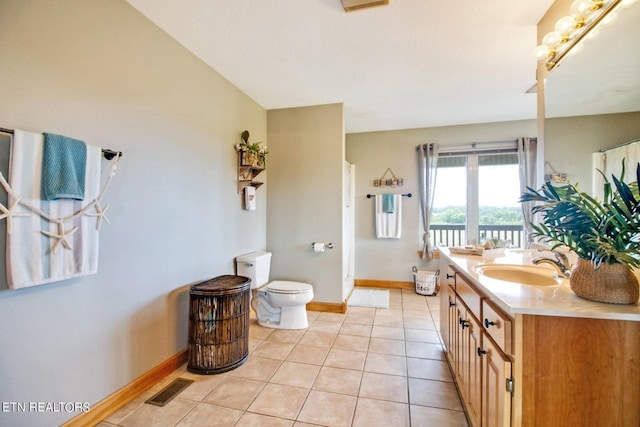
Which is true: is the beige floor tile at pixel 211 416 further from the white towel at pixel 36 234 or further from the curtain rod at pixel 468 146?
the curtain rod at pixel 468 146

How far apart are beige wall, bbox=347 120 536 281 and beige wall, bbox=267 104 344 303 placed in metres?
1.22

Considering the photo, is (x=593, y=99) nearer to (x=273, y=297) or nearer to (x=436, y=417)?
(x=436, y=417)

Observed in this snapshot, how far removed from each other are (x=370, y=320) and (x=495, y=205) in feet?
7.95

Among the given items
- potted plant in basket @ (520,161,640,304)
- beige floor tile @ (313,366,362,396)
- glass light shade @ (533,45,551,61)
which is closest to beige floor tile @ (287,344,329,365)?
beige floor tile @ (313,366,362,396)

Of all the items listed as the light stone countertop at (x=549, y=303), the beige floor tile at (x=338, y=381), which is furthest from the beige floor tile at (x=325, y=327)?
the light stone countertop at (x=549, y=303)

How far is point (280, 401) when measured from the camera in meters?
1.72

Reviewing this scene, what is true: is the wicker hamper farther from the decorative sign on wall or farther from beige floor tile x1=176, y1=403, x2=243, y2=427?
beige floor tile x1=176, y1=403, x2=243, y2=427

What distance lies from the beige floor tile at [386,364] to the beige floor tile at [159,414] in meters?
1.23

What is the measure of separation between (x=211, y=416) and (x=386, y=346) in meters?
1.46

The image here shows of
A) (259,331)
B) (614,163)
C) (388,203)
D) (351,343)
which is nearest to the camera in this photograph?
(614,163)

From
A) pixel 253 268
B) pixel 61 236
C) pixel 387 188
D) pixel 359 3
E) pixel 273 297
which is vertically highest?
pixel 359 3

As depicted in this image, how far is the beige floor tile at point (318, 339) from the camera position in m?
2.46

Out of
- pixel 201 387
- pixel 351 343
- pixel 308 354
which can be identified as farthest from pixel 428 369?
pixel 201 387

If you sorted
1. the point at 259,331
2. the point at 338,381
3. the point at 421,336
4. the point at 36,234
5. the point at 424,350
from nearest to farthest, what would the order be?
the point at 36,234 < the point at 338,381 < the point at 424,350 < the point at 421,336 < the point at 259,331
